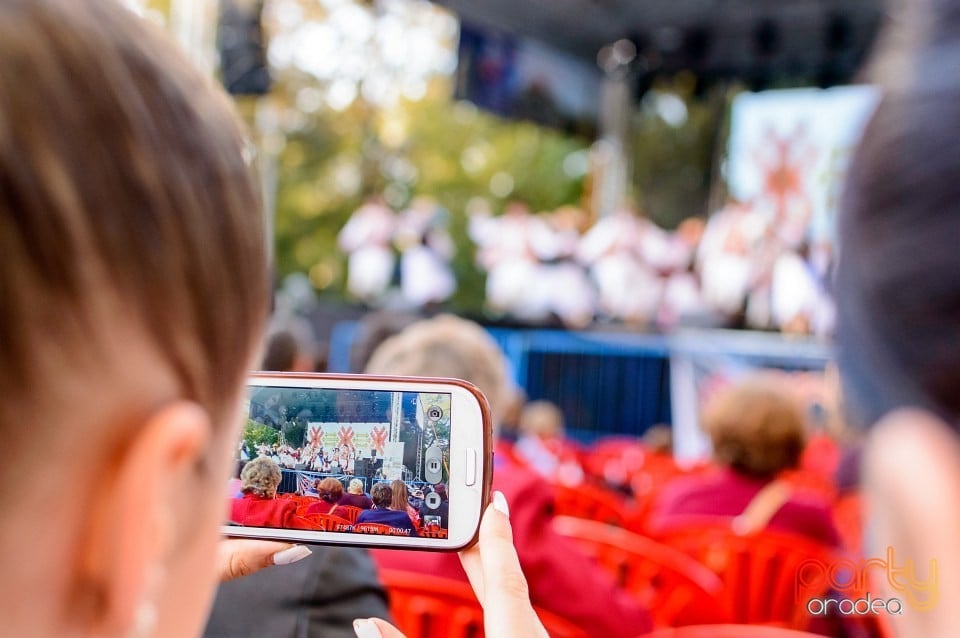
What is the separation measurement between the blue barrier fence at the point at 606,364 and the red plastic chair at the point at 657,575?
18.1ft

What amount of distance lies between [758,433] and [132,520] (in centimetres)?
236

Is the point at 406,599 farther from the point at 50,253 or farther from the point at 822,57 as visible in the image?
the point at 822,57

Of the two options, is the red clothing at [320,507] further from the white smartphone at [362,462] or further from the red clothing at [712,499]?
the red clothing at [712,499]

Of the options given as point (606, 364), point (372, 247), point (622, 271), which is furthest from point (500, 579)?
point (372, 247)

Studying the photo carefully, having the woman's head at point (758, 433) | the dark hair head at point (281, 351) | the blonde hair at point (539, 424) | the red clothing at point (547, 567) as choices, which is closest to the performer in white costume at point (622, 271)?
the blonde hair at point (539, 424)

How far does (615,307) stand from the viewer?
32.7 feet

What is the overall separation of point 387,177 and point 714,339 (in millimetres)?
9483

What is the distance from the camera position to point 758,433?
8.36ft

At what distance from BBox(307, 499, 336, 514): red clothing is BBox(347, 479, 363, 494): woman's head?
16 mm

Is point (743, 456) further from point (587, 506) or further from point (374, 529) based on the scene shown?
point (374, 529)

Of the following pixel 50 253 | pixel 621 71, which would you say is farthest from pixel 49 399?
pixel 621 71

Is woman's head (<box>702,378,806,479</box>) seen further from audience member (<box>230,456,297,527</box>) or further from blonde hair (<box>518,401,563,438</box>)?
audience member (<box>230,456,297,527</box>)

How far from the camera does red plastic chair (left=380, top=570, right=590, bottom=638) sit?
1332 mm

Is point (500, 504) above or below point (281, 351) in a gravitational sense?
below
